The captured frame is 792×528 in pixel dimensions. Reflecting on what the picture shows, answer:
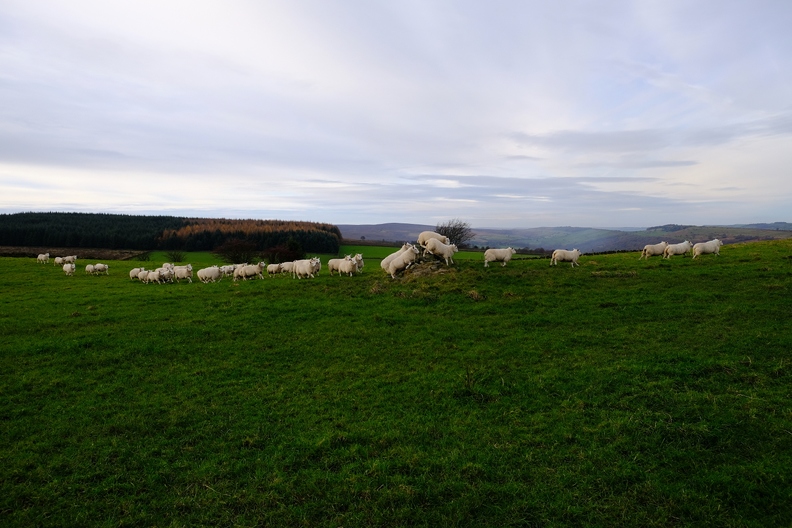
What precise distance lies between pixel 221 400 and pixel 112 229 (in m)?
97.0

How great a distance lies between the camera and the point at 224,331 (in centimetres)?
1438

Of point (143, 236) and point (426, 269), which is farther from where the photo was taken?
point (143, 236)

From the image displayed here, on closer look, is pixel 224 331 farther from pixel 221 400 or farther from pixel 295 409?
pixel 295 409

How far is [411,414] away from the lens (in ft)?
27.3

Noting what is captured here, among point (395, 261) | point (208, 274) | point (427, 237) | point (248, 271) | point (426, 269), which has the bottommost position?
point (208, 274)

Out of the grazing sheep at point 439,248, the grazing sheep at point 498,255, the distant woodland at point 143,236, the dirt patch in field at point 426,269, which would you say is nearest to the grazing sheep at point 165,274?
the dirt patch in field at point 426,269

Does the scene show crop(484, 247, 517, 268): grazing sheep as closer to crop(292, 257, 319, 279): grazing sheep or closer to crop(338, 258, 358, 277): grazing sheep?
crop(338, 258, 358, 277): grazing sheep

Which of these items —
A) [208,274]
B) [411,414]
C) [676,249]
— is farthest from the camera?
[208,274]

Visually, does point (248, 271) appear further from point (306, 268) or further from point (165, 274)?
point (165, 274)

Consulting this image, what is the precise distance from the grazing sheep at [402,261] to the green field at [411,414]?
15.4ft

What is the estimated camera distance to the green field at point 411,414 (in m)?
5.66

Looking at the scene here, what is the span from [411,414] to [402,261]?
1322 centimetres

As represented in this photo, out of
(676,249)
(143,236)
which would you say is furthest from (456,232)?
(143,236)

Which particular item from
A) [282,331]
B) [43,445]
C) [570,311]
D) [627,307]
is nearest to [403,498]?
[43,445]
